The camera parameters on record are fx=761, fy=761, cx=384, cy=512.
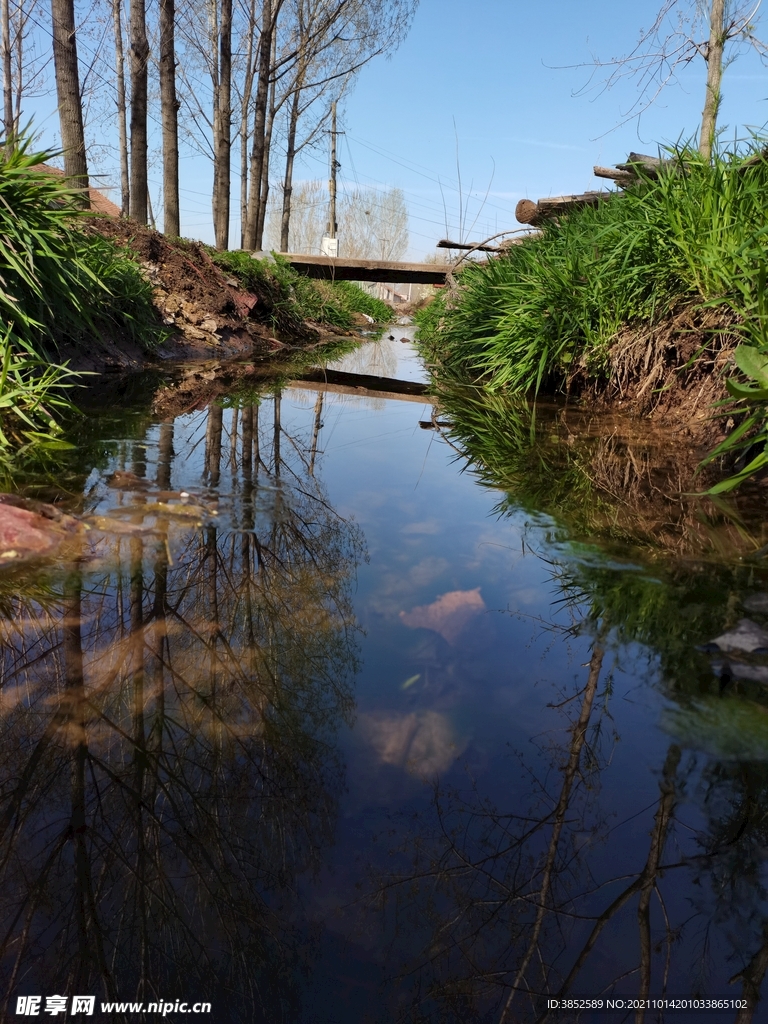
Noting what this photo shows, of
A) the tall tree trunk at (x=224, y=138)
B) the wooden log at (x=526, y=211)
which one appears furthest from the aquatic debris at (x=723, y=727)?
the tall tree trunk at (x=224, y=138)

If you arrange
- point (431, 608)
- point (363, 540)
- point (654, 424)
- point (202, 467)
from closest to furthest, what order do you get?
point (431, 608), point (363, 540), point (202, 467), point (654, 424)

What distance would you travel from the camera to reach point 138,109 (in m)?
8.77

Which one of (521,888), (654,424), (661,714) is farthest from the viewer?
(654,424)

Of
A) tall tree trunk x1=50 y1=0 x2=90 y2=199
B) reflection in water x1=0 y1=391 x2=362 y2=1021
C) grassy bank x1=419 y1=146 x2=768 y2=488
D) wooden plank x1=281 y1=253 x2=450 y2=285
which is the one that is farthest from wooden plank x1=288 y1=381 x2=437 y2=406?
wooden plank x1=281 y1=253 x2=450 y2=285

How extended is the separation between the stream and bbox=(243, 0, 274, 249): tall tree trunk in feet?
39.9

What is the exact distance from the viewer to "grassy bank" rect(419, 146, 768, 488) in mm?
3663

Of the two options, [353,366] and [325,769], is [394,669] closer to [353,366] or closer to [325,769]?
[325,769]

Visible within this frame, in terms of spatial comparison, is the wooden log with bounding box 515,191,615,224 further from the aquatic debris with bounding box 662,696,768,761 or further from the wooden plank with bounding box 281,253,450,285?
the aquatic debris with bounding box 662,696,768,761

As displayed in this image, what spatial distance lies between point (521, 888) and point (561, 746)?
365mm

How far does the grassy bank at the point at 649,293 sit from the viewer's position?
12.0 ft

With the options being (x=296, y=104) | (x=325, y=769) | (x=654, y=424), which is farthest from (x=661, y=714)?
(x=296, y=104)

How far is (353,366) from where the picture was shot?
7.91m

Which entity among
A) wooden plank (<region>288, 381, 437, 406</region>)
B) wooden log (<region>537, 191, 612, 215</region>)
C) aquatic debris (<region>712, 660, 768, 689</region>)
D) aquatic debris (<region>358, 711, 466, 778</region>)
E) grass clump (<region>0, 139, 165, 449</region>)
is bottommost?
aquatic debris (<region>358, 711, 466, 778</region>)

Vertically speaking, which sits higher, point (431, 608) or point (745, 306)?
point (745, 306)
